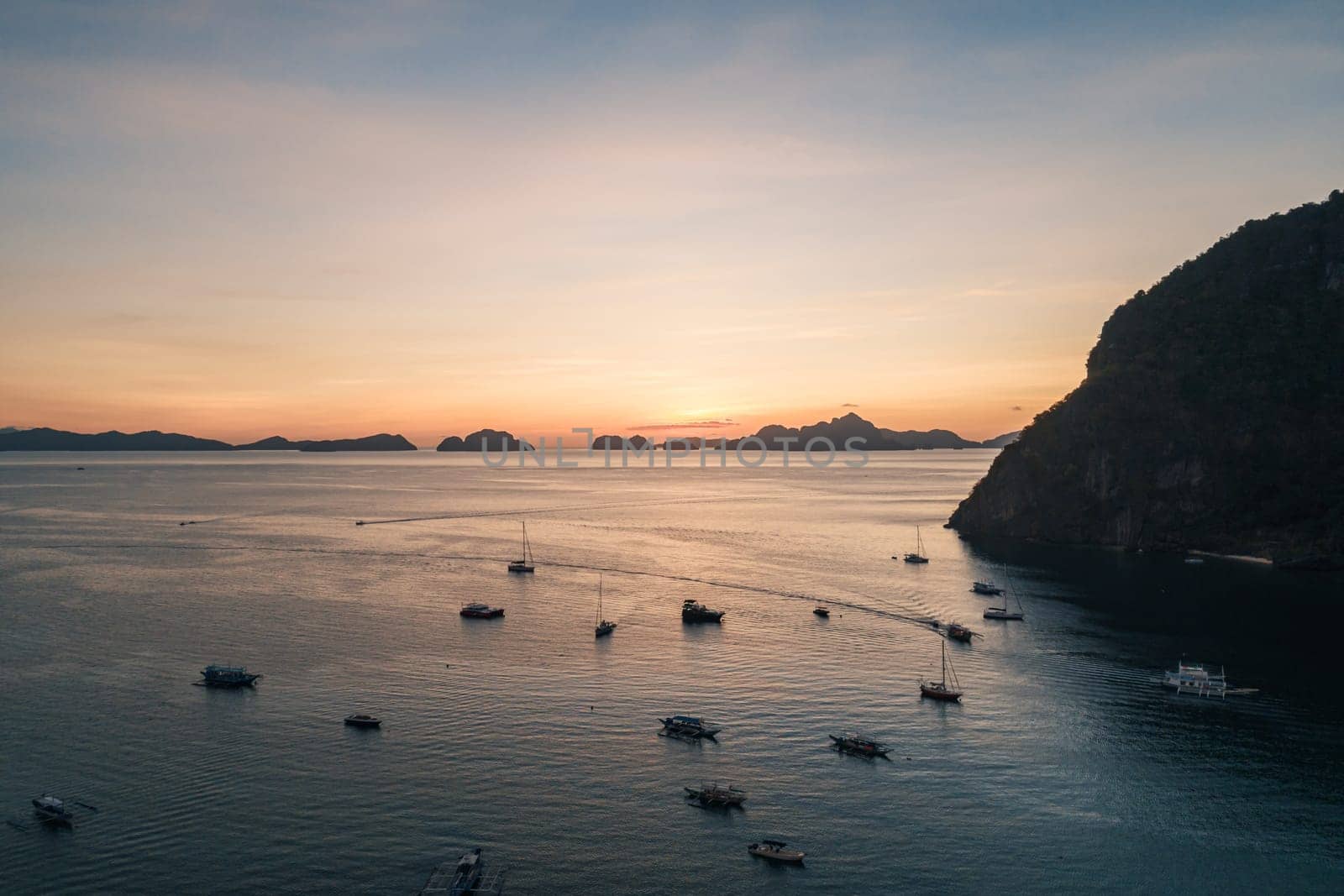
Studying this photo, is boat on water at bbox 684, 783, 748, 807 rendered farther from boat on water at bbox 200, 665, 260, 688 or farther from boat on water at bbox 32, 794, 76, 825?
boat on water at bbox 200, 665, 260, 688

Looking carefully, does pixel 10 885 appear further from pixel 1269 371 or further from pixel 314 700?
pixel 1269 371

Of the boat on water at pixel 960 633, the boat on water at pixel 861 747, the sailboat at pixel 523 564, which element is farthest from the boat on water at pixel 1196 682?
the sailboat at pixel 523 564

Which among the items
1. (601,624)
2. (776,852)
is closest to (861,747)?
(776,852)

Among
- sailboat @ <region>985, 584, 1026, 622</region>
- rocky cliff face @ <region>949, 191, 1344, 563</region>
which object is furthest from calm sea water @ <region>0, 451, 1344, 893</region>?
rocky cliff face @ <region>949, 191, 1344, 563</region>

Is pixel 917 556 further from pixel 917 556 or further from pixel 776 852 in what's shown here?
pixel 776 852

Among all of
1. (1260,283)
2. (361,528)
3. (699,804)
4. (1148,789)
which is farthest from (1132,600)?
(361,528)

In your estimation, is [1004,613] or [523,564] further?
[523,564]
